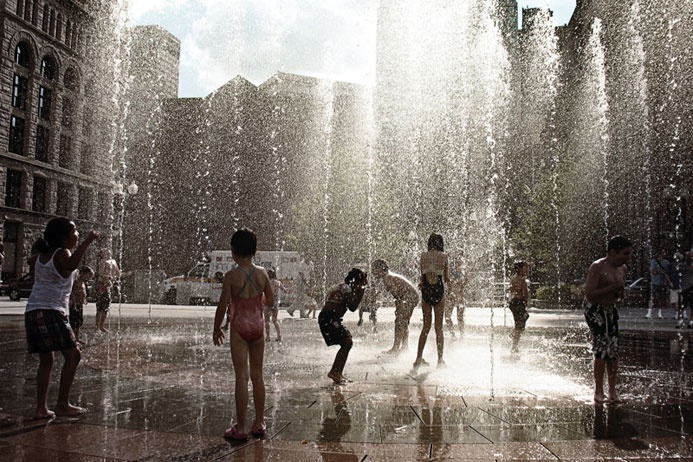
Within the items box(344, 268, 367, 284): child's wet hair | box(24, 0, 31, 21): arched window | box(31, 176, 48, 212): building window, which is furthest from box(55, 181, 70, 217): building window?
box(344, 268, 367, 284): child's wet hair

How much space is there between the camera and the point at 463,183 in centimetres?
5184

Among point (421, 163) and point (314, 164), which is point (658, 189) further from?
point (314, 164)

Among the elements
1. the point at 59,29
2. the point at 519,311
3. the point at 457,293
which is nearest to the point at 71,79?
the point at 59,29

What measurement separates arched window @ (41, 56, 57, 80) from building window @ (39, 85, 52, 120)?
1109 mm

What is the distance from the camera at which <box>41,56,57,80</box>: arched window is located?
4173cm

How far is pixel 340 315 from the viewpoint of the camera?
6.33 m

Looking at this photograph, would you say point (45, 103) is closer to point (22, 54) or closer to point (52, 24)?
point (22, 54)

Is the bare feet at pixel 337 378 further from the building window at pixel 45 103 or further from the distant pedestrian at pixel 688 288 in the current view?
the building window at pixel 45 103

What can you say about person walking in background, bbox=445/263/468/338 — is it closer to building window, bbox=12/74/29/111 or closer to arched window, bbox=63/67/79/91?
building window, bbox=12/74/29/111

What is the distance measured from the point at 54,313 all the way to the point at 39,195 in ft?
135

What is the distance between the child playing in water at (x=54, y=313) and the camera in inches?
179

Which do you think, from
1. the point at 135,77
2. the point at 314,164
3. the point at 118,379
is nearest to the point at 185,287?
the point at 118,379

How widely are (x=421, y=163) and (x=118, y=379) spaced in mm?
43087

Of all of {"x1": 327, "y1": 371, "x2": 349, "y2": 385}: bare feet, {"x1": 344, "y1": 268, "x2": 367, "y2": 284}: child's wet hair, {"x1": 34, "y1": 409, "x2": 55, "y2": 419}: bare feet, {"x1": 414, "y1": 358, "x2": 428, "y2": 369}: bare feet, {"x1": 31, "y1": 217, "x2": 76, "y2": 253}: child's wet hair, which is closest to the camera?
{"x1": 34, "y1": 409, "x2": 55, "y2": 419}: bare feet
